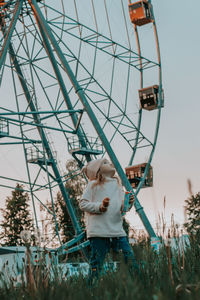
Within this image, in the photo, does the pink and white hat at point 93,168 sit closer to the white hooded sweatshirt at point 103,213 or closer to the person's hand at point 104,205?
the white hooded sweatshirt at point 103,213

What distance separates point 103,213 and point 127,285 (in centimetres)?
326

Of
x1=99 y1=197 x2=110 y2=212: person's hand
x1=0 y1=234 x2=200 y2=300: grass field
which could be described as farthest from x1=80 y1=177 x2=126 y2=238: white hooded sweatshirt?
x1=0 y1=234 x2=200 y2=300: grass field

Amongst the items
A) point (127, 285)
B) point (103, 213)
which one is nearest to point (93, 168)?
point (103, 213)

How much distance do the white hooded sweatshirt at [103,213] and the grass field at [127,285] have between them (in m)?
0.73

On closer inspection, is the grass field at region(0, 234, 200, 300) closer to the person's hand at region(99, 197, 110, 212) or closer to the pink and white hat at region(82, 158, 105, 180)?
the person's hand at region(99, 197, 110, 212)

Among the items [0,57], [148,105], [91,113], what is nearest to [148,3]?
[148,105]

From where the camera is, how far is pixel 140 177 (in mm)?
23547

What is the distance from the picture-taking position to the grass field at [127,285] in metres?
1.65

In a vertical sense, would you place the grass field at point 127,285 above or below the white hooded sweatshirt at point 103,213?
below

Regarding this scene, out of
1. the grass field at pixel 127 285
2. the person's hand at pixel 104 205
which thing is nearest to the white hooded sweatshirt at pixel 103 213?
the person's hand at pixel 104 205

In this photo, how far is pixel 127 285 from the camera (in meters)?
1.69

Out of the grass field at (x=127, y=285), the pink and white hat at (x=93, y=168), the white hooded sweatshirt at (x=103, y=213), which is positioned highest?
the pink and white hat at (x=93, y=168)

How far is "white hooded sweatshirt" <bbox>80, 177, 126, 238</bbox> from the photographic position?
16.1 feet

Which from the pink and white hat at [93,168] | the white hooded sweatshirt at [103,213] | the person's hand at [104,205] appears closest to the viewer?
the person's hand at [104,205]
